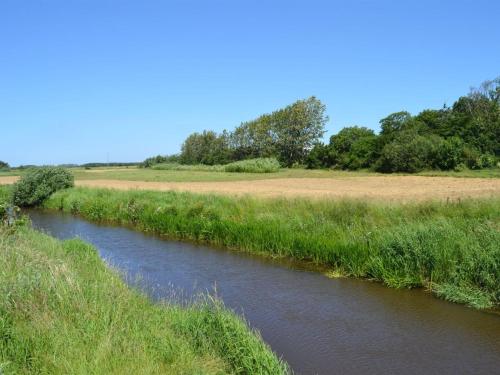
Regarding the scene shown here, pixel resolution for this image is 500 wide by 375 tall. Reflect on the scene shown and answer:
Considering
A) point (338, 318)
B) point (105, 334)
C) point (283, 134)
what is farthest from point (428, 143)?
point (105, 334)

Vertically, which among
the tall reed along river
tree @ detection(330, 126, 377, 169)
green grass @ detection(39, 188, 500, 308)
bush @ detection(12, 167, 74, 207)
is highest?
tree @ detection(330, 126, 377, 169)

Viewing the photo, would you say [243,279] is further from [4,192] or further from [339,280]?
[4,192]

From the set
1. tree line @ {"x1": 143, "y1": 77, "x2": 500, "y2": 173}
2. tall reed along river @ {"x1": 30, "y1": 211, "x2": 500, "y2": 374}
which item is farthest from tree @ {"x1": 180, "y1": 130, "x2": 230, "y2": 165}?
tall reed along river @ {"x1": 30, "y1": 211, "x2": 500, "y2": 374}

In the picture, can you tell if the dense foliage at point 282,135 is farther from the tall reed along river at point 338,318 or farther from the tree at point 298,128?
the tall reed along river at point 338,318

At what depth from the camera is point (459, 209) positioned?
14.5m

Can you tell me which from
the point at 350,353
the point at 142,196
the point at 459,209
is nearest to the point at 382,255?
the point at 459,209

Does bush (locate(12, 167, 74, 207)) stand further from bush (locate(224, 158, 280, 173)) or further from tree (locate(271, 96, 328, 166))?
tree (locate(271, 96, 328, 166))

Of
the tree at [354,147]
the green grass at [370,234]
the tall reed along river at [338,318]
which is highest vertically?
the tree at [354,147]

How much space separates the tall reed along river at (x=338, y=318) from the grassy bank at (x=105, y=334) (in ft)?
4.46

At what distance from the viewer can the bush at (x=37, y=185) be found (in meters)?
36.4

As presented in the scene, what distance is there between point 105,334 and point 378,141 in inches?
2476

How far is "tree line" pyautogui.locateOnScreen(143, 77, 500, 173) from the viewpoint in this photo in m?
54.4

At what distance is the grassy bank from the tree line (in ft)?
163

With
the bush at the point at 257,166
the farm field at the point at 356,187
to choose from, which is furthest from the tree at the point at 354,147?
the farm field at the point at 356,187
